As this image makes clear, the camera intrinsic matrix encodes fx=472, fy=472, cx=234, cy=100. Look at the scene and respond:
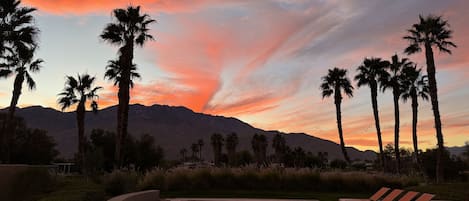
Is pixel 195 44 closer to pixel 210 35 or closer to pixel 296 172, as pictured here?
pixel 210 35

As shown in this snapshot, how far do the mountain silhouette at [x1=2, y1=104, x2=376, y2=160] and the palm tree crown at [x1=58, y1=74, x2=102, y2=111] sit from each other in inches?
3420

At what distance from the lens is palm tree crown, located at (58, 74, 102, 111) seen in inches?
1351

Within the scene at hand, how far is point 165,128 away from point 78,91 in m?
117

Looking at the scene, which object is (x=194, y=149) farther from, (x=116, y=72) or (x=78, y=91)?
(x=116, y=72)

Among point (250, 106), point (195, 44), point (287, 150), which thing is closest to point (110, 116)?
point (287, 150)

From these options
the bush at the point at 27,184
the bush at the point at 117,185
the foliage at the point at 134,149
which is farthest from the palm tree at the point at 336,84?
the bush at the point at 27,184

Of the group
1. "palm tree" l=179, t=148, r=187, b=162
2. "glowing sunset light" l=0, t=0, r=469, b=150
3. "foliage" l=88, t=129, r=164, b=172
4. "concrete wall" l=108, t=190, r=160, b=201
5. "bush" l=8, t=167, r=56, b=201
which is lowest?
"concrete wall" l=108, t=190, r=160, b=201

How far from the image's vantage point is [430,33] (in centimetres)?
2756

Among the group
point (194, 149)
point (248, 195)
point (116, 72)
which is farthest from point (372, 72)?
point (194, 149)

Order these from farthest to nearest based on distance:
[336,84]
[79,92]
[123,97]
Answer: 1. [336,84]
2. [79,92]
3. [123,97]

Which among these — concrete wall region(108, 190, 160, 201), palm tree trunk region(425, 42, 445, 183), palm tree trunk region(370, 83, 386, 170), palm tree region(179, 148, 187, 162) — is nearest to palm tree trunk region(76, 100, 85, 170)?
concrete wall region(108, 190, 160, 201)

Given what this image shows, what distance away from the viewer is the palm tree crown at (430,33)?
27.1 meters

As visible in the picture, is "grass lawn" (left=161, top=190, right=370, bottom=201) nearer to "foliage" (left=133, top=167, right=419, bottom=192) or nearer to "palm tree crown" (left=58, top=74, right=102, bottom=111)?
"foliage" (left=133, top=167, right=419, bottom=192)

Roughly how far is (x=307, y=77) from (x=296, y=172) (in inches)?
367
